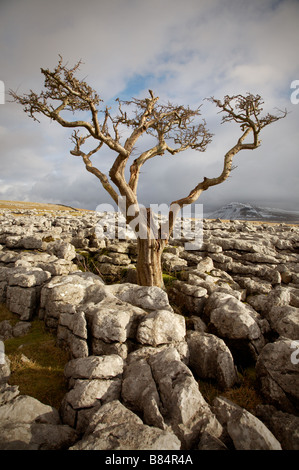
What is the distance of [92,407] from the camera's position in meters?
6.52

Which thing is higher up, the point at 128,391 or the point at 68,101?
the point at 68,101

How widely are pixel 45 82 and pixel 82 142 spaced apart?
15.0 feet

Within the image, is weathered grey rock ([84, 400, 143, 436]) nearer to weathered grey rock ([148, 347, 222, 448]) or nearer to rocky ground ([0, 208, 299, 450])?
rocky ground ([0, 208, 299, 450])

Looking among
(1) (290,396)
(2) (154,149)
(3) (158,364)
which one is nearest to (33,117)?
(2) (154,149)

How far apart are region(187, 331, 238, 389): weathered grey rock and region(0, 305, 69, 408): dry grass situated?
4980 mm

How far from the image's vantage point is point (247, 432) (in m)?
5.26

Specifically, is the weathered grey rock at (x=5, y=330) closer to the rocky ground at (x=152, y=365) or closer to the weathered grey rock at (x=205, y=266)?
the rocky ground at (x=152, y=365)

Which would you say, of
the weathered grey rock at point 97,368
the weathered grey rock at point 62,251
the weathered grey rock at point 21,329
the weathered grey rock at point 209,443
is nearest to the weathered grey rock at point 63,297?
the weathered grey rock at point 21,329

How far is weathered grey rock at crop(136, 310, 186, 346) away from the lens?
9164 mm

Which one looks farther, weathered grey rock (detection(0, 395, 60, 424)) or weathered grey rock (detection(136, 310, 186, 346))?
weathered grey rock (detection(136, 310, 186, 346))

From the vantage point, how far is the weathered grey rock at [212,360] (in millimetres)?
8406

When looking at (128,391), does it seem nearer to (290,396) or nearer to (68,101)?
(290,396)

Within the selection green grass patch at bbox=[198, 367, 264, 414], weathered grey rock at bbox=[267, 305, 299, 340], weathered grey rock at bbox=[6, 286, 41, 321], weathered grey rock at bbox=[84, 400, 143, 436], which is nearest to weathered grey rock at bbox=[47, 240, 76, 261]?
weathered grey rock at bbox=[6, 286, 41, 321]
